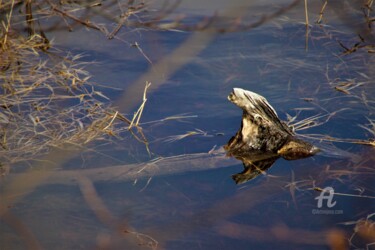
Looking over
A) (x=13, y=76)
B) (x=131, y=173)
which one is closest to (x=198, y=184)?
(x=131, y=173)

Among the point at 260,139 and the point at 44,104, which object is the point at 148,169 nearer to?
the point at 260,139

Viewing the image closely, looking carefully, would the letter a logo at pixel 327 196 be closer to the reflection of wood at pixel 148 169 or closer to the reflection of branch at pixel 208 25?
the reflection of wood at pixel 148 169

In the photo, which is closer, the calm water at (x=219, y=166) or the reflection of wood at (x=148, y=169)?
the calm water at (x=219, y=166)

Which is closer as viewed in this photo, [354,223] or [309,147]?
[354,223]

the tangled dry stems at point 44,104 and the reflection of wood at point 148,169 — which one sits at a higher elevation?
the tangled dry stems at point 44,104

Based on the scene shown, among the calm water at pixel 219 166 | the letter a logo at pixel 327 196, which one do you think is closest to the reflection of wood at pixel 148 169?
the calm water at pixel 219 166

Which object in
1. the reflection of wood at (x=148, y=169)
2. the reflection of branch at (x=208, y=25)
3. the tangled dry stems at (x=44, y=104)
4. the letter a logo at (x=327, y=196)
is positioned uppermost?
the reflection of branch at (x=208, y=25)

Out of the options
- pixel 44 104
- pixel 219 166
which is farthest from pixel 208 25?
pixel 219 166

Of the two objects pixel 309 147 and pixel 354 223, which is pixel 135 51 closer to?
pixel 309 147
